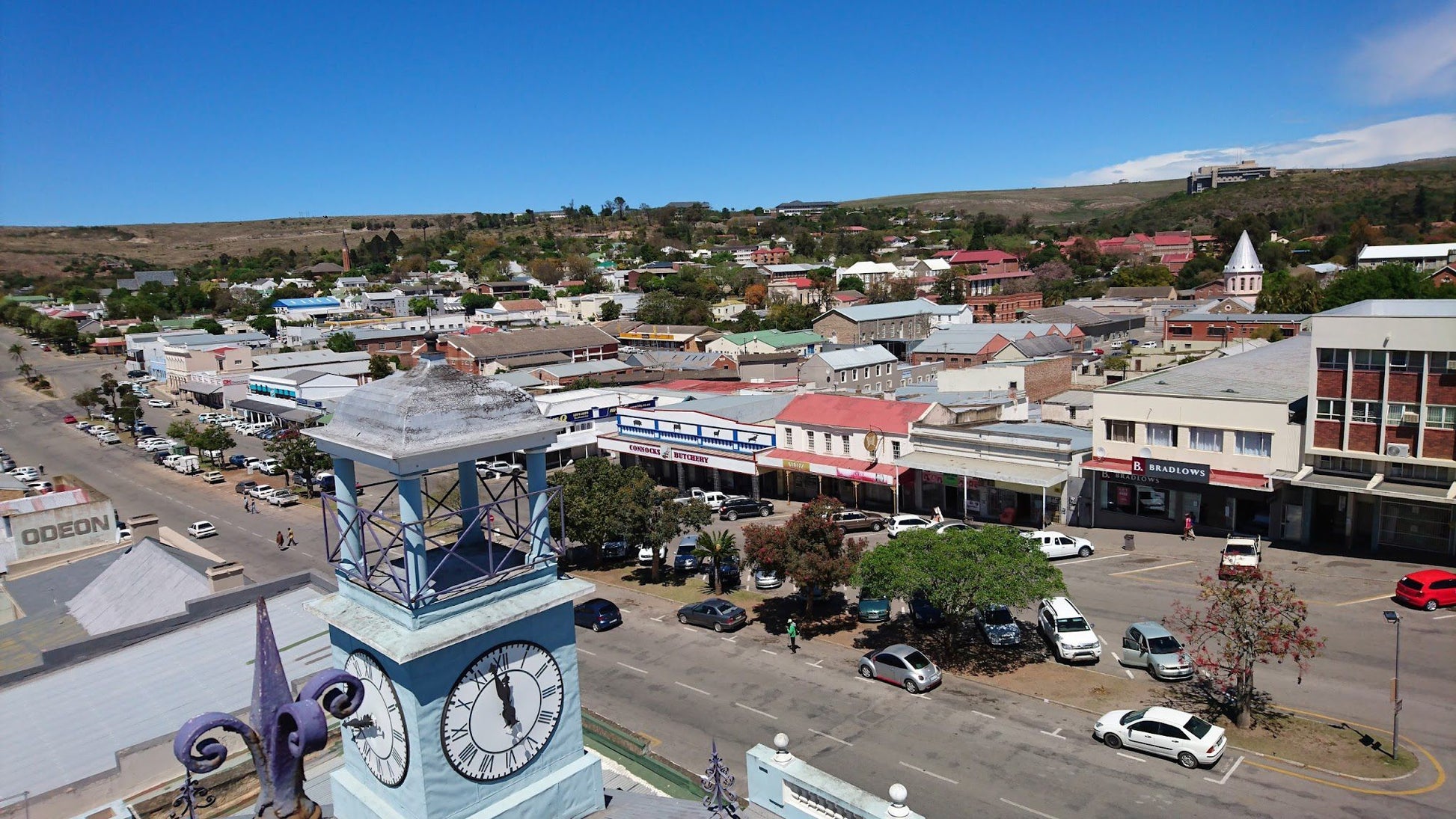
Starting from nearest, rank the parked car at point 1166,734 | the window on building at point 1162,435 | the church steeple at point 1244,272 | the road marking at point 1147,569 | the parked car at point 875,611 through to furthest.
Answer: the parked car at point 1166,734, the parked car at point 875,611, the road marking at point 1147,569, the window on building at point 1162,435, the church steeple at point 1244,272

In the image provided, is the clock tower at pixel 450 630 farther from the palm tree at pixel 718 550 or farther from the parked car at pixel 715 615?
the palm tree at pixel 718 550

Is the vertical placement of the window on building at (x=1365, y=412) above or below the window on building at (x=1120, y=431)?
above

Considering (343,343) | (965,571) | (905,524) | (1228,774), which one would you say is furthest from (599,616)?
(343,343)

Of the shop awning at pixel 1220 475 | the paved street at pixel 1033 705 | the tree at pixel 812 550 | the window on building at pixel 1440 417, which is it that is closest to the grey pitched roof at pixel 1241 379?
the shop awning at pixel 1220 475

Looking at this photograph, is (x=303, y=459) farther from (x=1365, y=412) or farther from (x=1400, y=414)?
(x=1400, y=414)

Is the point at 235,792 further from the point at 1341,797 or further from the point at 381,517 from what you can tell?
the point at 1341,797

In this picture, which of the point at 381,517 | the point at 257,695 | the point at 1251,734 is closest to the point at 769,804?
the point at 381,517
